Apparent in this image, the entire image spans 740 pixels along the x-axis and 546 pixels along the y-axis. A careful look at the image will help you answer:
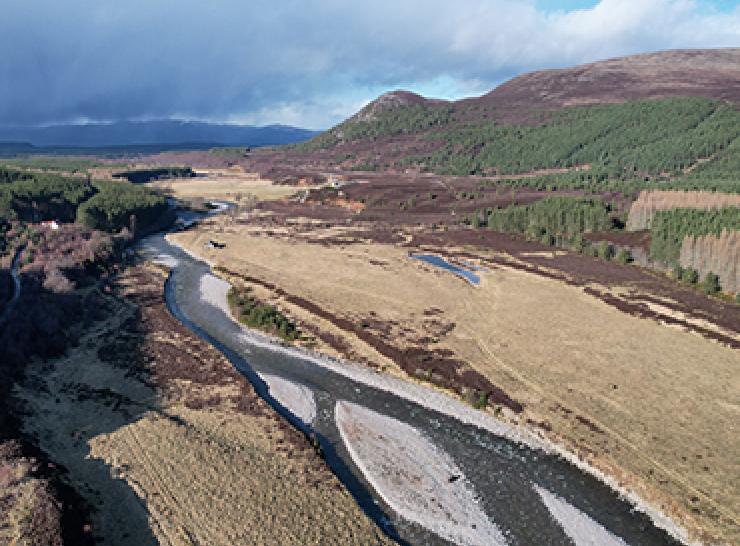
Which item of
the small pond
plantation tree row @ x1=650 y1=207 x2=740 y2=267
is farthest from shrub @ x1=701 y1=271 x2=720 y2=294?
the small pond

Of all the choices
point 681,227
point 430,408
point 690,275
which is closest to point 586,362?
point 430,408

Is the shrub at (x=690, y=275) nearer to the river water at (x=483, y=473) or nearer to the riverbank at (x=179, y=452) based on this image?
the river water at (x=483, y=473)

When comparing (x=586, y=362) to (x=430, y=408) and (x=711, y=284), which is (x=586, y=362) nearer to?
(x=430, y=408)

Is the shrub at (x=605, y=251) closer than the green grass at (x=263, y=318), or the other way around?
the green grass at (x=263, y=318)

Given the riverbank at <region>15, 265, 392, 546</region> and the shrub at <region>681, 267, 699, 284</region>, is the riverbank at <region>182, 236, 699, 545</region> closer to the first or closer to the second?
the riverbank at <region>15, 265, 392, 546</region>

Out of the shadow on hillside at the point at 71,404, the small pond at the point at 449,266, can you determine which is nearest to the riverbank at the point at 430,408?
the shadow on hillside at the point at 71,404

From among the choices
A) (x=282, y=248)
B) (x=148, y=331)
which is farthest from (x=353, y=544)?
(x=282, y=248)
